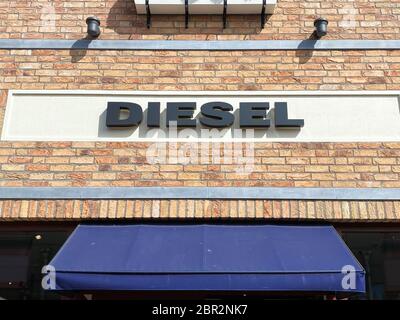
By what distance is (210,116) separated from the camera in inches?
212

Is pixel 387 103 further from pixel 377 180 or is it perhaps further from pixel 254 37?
pixel 254 37

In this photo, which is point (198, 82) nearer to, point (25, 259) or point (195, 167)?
point (195, 167)

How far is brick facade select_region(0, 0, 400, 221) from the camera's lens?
502 centimetres

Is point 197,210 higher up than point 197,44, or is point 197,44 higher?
point 197,44

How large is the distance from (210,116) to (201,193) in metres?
0.91

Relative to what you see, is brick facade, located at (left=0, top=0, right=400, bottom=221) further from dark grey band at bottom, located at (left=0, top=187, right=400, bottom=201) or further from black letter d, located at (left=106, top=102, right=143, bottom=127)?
black letter d, located at (left=106, top=102, right=143, bottom=127)

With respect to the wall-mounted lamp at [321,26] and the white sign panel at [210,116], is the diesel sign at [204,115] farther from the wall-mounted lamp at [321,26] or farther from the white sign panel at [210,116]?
the wall-mounted lamp at [321,26]

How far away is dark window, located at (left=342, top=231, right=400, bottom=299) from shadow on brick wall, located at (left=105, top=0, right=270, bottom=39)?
2.69 metres

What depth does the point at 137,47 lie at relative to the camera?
18.7 feet

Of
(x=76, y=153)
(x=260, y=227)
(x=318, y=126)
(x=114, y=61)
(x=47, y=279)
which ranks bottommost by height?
(x=47, y=279)

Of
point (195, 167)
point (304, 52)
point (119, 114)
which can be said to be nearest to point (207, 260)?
point (195, 167)

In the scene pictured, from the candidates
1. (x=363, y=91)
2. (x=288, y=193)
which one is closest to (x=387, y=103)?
(x=363, y=91)

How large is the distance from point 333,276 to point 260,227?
101 centimetres

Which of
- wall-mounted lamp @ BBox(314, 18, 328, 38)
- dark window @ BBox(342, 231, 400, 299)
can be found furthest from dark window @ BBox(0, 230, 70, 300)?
wall-mounted lamp @ BBox(314, 18, 328, 38)
